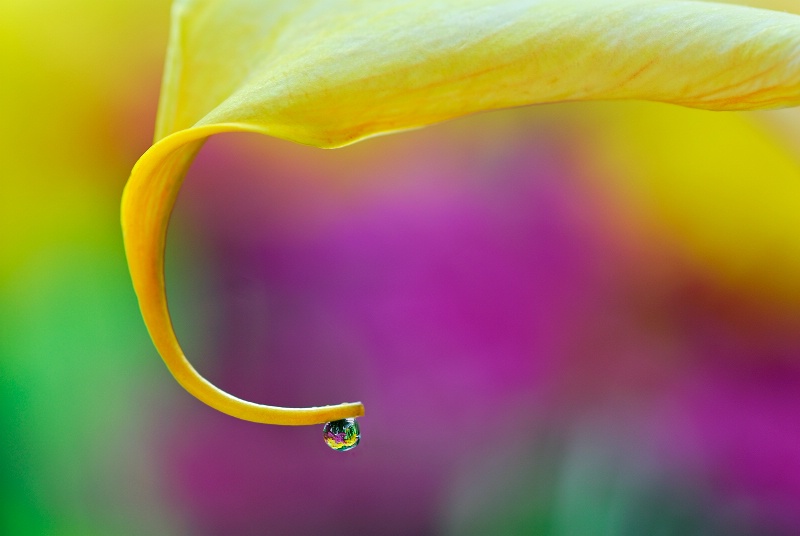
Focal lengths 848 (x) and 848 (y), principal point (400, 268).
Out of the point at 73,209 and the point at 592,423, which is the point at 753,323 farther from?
the point at 73,209

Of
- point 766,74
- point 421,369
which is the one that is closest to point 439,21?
point 766,74

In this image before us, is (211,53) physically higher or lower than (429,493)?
higher

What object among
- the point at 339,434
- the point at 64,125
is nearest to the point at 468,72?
the point at 339,434

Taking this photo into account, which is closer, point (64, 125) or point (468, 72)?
point (468, 72)

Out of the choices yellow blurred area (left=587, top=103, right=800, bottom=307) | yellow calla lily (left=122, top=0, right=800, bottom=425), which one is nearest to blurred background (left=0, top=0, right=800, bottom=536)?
yellow blurred area (left=587, top=103, right=800, bottom=307)

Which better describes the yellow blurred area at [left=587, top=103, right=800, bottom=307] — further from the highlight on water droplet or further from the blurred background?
the highlight on water droplet

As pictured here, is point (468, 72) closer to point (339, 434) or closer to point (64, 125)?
point (339, 434)
